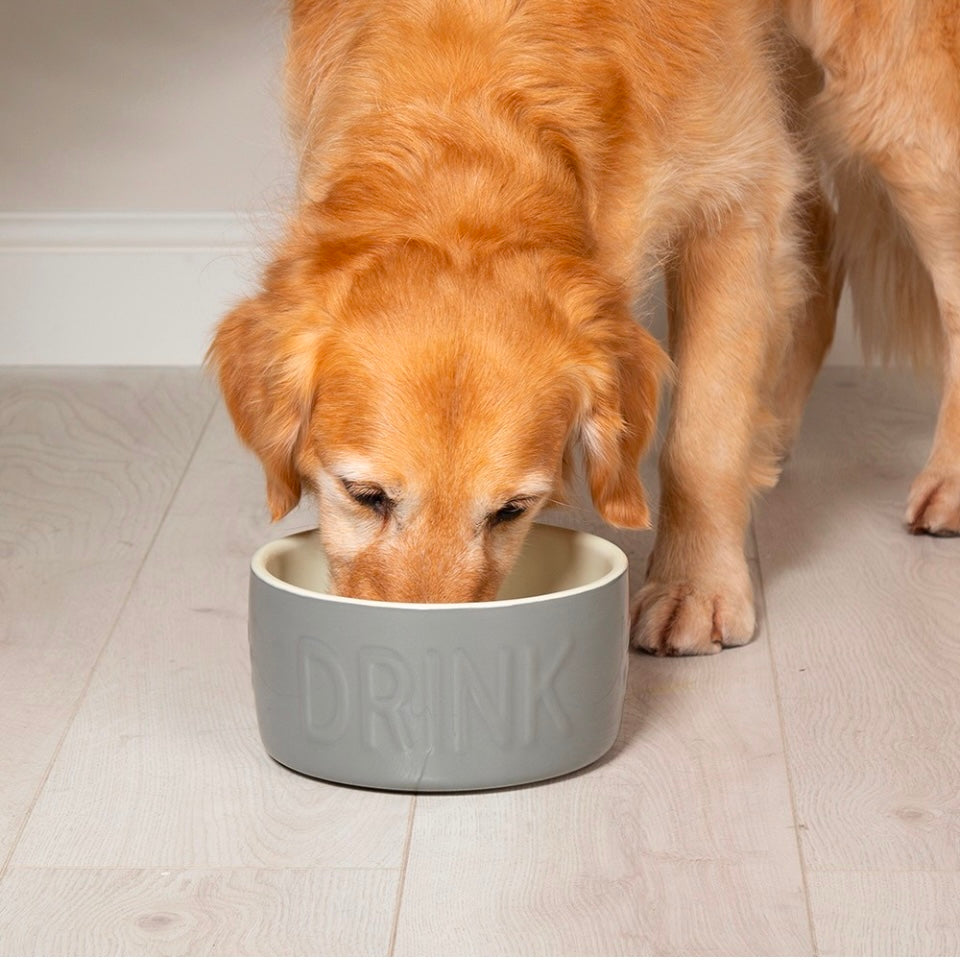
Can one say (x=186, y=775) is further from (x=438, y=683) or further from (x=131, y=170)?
(x=131, y=170)

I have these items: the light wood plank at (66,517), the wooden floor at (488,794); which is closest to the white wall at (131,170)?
the light wood plank at (66,517)

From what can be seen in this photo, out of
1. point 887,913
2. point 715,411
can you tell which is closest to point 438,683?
point 887,913

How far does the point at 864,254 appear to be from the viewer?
2.83 metres

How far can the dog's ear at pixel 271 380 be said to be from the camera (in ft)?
5.94

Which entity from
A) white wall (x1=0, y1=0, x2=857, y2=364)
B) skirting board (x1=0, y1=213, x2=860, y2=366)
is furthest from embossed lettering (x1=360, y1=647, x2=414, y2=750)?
skirting board (x1=0, y1=213, x2=860, y2=366)

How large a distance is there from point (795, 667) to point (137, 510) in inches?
46.1

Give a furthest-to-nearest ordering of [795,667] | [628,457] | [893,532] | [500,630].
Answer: [893,532] → [795,667] → [628,457] → [500,630]

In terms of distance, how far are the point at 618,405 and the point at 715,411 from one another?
1.35ft

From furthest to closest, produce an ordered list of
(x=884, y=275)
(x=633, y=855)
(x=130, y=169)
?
(x=130, y=169) → (x=884, y=275) → (x=633, y=855)

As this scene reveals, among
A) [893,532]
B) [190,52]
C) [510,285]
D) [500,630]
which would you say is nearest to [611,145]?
[510,285]

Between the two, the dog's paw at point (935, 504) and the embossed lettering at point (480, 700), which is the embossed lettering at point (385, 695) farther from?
the dog's paw at point (935, 504)

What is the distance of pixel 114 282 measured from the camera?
135 inches

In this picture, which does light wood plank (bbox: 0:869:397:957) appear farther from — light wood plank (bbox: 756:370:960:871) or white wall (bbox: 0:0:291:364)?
white wall (bbox: 0:0:291:364)

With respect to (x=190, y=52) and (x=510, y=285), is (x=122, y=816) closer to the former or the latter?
(x=510, y=285)
